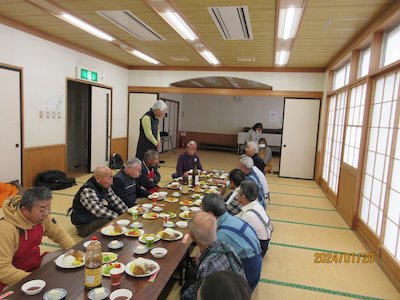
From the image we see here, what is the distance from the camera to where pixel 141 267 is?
1662mm

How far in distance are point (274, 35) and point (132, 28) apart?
218 cm

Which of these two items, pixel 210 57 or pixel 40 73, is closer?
pixel 40 73

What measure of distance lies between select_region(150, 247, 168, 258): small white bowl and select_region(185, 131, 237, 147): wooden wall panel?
11093mm

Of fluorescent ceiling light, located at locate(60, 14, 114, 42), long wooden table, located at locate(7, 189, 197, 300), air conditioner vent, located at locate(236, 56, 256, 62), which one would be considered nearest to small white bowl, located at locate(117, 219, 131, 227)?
long wooden table, located at locate(7, 189, 197, 300)

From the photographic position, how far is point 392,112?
10.7ft

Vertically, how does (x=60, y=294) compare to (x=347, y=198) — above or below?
above

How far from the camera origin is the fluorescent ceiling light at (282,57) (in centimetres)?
573

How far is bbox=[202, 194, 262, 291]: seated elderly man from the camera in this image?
6.55 ft

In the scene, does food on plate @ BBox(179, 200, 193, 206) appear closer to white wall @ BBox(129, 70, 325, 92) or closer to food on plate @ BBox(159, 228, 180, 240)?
food on plate @ BBox(159, 228, 180, 240)

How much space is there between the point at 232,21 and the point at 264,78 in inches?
143

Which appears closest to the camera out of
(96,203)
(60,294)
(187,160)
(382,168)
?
(60,294)

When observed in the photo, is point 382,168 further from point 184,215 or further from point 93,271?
point 93,271

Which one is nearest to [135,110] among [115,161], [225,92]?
[115,161]

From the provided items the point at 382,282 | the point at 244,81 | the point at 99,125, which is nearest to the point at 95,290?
the point at 382,282
